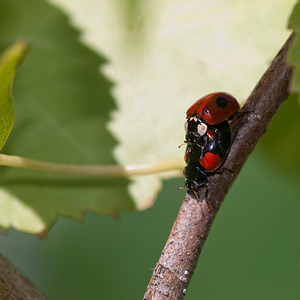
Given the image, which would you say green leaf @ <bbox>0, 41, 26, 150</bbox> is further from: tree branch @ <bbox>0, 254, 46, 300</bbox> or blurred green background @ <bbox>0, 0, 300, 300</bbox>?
blurred green background @ <bbox>0, 0, 300, 300</bbox>

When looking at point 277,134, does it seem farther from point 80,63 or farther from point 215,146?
point 80,63

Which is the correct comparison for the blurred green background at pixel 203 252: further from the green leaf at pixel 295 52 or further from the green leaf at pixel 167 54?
the green leaf at pixel 295 52

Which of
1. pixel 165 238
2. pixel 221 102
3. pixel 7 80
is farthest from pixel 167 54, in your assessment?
pixel 7 80

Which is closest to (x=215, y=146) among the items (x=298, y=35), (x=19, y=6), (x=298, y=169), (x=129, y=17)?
(x=298, y=35)

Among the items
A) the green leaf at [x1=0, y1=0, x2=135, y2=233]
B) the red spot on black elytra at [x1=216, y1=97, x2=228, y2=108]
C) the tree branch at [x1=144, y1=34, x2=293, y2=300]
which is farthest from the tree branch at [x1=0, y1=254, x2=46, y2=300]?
the red spot on black elytra at [x1=216, y1=97, x2=228, y2=108]

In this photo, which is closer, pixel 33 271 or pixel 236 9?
pixel 236 9

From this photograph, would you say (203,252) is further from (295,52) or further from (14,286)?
(295,52)
